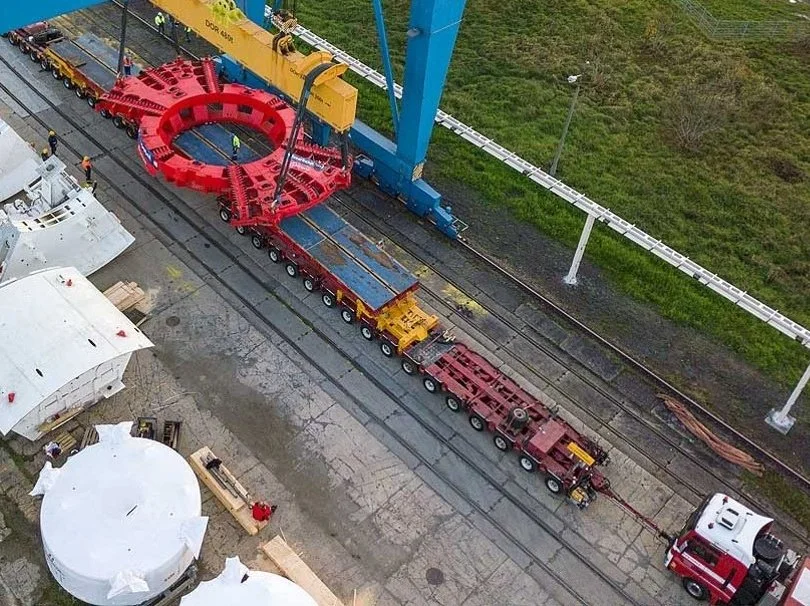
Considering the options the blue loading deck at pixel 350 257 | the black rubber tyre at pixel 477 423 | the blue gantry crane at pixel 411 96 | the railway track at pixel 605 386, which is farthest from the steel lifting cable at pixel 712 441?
the blue gantry crane at pixel 411 96

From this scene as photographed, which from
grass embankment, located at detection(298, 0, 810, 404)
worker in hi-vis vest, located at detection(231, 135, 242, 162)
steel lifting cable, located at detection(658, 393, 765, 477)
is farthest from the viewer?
grass embankment, located at detection(298, 0, 810, 404)

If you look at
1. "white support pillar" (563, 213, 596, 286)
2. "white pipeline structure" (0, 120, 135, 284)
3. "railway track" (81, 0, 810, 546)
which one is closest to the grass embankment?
"white support pillar" (563, 213, 596, 286)

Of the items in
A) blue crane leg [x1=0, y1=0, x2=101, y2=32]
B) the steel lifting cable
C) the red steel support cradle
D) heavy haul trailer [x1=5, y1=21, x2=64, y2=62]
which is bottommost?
the steel lifting cable

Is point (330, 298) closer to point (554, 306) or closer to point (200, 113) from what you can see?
point (554, 306)

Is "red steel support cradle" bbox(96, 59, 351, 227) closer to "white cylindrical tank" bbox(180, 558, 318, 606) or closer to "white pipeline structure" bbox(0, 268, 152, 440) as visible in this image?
"white pipeline structure" bbox(0, 268, 152, 440)

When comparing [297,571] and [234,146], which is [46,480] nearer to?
[297,571]

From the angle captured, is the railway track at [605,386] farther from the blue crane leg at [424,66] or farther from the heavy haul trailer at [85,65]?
the heavy haul trailer at [85,65]

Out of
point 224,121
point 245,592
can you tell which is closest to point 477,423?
point 245,592
